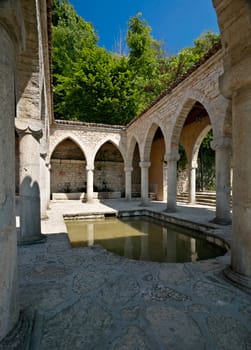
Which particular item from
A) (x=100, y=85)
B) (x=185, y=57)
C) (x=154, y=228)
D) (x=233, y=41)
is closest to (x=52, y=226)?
(x=154, y=228)

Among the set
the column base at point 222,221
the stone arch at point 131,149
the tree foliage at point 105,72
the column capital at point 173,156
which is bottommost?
the column base at point 222,221

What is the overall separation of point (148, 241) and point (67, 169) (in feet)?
37.9

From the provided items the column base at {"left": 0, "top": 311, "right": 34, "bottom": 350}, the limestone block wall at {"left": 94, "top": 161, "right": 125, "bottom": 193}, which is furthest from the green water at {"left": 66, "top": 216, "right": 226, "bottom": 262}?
the limestone block wall at {"left": 94, "top": 161, "right": 125, "bottom": 193}

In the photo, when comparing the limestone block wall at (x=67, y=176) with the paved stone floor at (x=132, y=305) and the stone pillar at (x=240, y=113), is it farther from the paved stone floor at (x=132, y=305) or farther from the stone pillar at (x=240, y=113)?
the stone pillar at (x=240, y=113)

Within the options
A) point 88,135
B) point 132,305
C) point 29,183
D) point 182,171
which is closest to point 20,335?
point 132,305

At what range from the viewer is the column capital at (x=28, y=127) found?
4.00 metres

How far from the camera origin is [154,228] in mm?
6938

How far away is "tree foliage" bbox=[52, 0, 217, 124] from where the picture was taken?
1688cm

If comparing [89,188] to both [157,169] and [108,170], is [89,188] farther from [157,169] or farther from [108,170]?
[157,169]

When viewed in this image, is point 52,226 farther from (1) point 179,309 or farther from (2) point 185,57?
(2) point 185,57

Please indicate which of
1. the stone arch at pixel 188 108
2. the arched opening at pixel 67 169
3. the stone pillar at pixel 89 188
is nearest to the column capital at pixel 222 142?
the stone arch at pixel 188 108

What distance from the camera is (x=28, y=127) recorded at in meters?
4.05

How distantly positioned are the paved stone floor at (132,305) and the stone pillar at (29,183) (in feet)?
3.33

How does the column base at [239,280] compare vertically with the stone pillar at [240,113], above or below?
below
